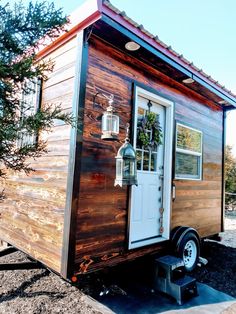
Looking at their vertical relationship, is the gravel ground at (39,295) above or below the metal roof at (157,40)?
below

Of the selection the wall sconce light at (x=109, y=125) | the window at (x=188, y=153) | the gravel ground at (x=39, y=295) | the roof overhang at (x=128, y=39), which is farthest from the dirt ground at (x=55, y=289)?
the roof overhang at (x=128, y=39)

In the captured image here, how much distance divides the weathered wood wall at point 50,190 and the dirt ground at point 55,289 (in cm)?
35

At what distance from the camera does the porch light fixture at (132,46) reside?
2848 millimetres

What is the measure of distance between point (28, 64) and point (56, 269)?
199cm

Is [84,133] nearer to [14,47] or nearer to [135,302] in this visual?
[14,47]

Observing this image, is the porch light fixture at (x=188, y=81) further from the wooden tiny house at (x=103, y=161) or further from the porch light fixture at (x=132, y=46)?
the porch light fixture at (x=132, y=46)

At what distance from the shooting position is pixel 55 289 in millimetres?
2789

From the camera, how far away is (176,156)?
13.0 ft

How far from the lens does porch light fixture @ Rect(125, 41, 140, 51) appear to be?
2848mm

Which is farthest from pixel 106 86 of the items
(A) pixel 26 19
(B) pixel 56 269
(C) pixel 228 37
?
(C) pixel 228 37

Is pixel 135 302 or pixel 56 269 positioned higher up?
pixel 56 269

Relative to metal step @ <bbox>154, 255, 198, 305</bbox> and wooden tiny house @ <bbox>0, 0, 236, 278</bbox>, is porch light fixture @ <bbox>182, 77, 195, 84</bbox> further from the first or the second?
metal step @ <bbox>154, 255, 198, 305</bbox>

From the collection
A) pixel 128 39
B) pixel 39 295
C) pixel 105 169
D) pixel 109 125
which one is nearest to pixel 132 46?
pixel 128 39

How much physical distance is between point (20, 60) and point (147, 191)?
8.12 ft
